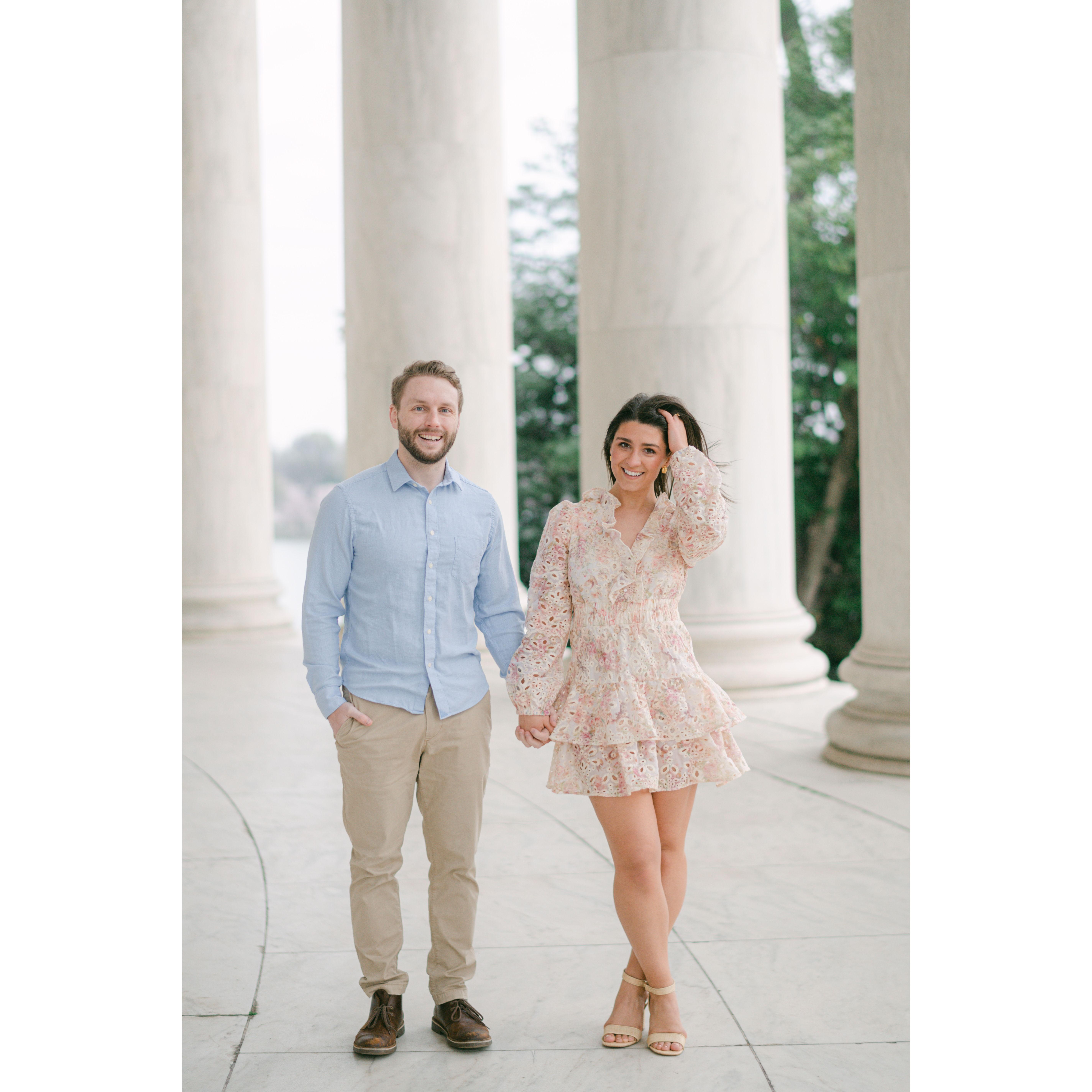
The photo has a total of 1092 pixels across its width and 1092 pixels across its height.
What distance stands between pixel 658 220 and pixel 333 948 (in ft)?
153

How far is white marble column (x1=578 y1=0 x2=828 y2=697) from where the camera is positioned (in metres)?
68.5

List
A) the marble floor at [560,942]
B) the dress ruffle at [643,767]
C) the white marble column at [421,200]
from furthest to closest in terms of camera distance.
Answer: the white marble column at [421,200] → the marble floor at [560,942] → the dress ruffle at [643,767]

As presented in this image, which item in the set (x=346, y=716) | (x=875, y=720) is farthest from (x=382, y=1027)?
(x=875, y=720)

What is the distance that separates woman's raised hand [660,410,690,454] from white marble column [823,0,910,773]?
28314mm

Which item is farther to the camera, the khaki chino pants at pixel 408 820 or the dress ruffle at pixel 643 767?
the khaki chino pants at pixel 408 820

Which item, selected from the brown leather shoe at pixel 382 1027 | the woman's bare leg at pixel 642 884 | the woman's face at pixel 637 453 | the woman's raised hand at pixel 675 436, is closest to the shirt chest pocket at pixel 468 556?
the woman's face at pixel 637 453

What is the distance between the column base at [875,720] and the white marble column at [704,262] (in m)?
12.9

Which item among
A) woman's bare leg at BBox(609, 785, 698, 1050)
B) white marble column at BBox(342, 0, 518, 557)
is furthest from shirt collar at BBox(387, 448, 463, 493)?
white marble column at BBox(342, 0, 518, 557)

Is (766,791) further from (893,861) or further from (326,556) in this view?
(326,556)

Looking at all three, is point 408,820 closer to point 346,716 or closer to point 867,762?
point 346,716

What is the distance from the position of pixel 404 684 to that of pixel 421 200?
61.8m

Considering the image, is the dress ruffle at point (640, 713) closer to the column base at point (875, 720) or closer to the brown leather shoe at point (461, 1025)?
the brown leather shoe at point (461, 1025)

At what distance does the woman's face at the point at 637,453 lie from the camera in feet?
94.9

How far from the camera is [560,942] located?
35969mm
